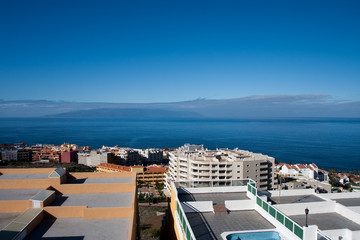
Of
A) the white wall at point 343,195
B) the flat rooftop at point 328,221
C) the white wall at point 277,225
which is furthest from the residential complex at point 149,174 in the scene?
the flat rooftop at point 328,221

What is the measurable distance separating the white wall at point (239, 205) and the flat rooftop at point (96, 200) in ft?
11.6

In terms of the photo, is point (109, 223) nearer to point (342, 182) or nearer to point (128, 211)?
point (128, 211)

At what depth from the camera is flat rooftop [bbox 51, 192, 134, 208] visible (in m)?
9.09

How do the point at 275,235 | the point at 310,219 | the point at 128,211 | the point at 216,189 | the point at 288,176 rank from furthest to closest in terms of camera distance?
the point at 288,176, the point at 216,189, the point at 128,211, the point at 310,219, the point at 275,235

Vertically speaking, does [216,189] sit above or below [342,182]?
above

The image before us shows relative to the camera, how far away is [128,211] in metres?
7.84

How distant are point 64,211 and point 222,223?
15.3ft

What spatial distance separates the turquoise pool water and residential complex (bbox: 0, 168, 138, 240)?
2338 millimetres

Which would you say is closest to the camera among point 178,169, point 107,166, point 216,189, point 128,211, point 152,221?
point 128,211

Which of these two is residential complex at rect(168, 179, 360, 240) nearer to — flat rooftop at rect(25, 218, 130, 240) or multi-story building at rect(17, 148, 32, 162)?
flat rooftop at rect(25, 218, 130, 240)

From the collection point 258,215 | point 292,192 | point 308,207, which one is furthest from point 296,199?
point 258,215

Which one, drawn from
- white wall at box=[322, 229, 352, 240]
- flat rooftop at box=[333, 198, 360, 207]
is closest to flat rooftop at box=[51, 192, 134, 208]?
white wall at box=[322, 229, 352, 240]

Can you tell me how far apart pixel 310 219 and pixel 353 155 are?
68659 mm

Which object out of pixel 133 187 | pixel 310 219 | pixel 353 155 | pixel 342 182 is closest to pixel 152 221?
pixel 133 187
